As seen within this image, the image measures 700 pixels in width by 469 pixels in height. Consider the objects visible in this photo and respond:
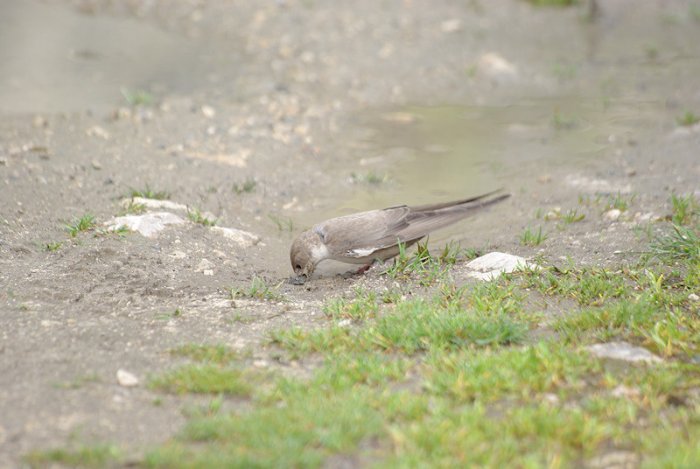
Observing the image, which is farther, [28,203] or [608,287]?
[28,203]

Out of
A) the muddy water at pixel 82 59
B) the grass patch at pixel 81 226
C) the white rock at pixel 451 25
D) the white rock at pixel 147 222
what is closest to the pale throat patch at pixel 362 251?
the white rock at pixel 147 222

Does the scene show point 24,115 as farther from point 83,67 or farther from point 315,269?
point 315,269

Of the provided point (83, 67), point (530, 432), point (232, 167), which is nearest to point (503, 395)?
point (530, 432)

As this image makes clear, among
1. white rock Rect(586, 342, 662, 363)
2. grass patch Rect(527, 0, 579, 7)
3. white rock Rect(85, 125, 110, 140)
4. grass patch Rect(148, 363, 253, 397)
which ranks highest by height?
grass patch Rect(527, 0, 579, 7)

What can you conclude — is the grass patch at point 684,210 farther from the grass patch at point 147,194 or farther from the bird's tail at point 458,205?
the grass patch at point 147,194

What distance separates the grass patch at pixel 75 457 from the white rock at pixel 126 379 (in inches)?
26.4

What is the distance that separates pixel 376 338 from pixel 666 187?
3.96 meters

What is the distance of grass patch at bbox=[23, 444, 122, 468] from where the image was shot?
3.42m

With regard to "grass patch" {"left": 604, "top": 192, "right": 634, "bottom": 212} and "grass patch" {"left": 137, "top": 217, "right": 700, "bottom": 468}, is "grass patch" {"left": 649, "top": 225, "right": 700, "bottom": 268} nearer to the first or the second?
"grass patch" {"left": 137, "top": 217, "right": 700, "bottom": 468}

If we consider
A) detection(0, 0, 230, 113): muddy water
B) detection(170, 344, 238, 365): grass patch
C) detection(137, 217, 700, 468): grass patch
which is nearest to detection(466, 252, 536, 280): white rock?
detection(137, 217, 700, 468): grass patch

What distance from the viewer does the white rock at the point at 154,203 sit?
6980mm

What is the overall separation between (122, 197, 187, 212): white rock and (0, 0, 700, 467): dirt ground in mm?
161

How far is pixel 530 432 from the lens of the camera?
3678 mm

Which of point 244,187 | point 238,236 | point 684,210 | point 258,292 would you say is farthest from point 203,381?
point 684,210
